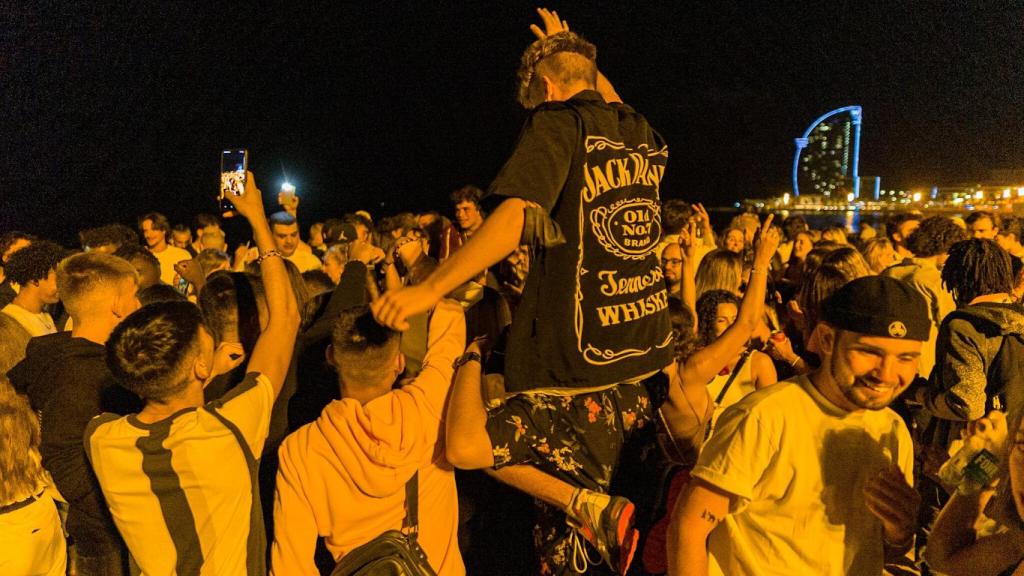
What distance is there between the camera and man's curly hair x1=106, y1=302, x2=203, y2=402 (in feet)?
7.70

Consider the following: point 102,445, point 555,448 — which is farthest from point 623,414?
point 102,445

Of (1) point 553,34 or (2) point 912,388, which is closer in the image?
(1) point 553,34

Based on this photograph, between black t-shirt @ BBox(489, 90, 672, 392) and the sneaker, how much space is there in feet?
1.42

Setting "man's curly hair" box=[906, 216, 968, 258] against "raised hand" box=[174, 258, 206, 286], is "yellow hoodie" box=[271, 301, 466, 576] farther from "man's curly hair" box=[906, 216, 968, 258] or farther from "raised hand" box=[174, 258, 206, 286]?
"man's curly hair" box=[906, 216, 968, 258]

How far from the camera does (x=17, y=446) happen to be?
2.88 m

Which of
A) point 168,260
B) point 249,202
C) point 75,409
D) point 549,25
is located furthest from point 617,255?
point 168,260

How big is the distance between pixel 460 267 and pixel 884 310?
125cm

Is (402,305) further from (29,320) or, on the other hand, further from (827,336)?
(29,320)

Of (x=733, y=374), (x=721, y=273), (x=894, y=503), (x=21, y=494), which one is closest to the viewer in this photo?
(x=894, y=503)

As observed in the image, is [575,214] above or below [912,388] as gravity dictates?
above

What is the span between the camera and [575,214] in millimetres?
2439

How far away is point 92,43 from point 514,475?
1680 centimetres

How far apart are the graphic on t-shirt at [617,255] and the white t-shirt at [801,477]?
57cm

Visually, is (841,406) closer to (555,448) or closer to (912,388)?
(555,448)
